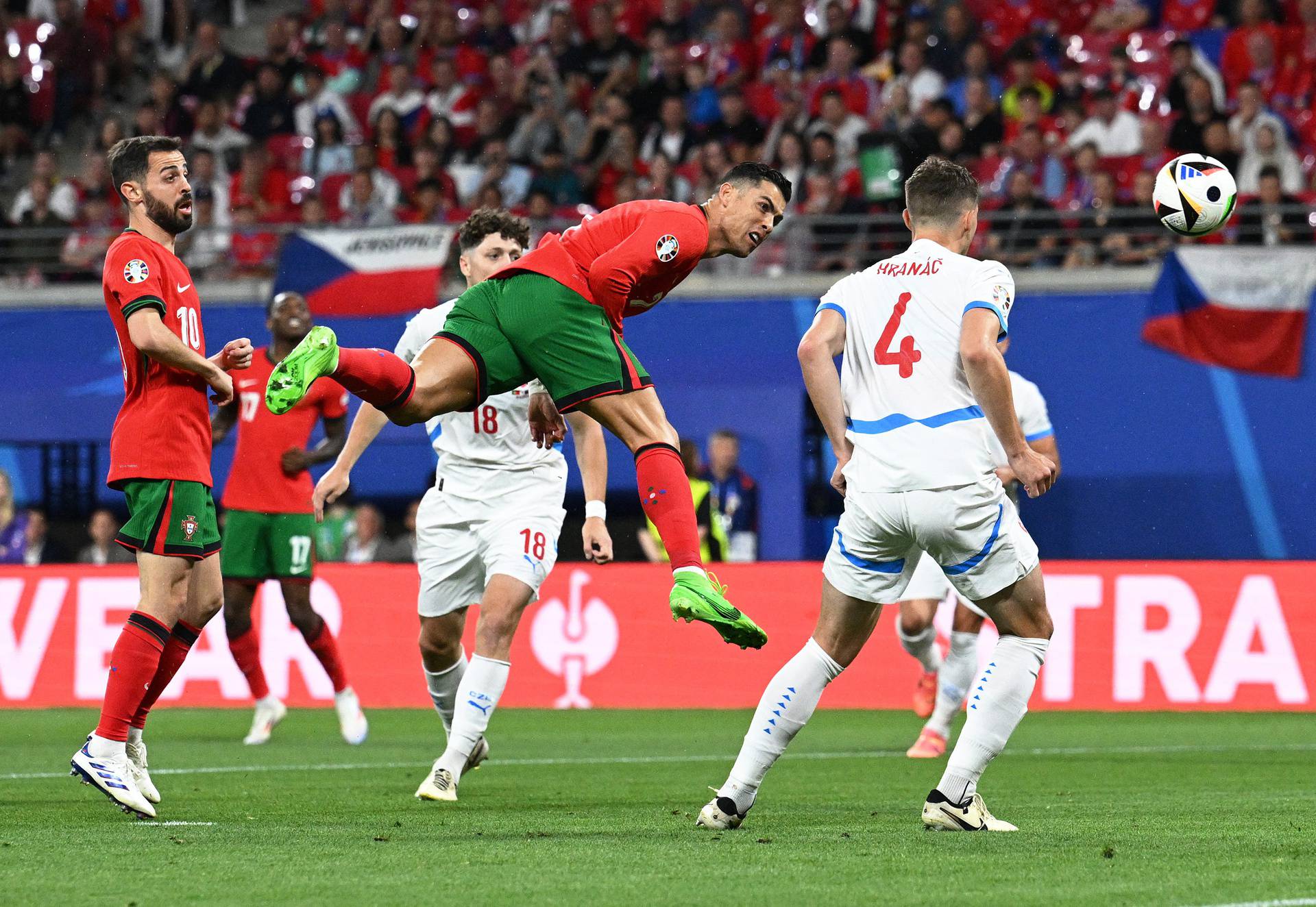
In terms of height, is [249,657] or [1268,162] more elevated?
[1268,162]

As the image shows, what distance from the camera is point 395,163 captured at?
730 inches

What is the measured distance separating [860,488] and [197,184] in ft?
47.5

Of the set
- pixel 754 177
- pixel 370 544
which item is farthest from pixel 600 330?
pixel 370 544

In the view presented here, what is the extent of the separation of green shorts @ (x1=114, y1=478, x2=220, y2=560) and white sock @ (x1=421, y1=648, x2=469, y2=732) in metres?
1.61

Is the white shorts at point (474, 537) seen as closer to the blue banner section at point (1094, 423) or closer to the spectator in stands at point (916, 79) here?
the blue banner section at point (1094, 423)

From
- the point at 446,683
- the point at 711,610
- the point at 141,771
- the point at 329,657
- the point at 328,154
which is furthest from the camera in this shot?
the point at 328,154

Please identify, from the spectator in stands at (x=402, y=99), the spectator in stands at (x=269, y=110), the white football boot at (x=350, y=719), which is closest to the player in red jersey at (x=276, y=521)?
the white football boot at (x=350, y=719)

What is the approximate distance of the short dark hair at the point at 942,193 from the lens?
571 centimetres

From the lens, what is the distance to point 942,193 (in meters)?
5.71

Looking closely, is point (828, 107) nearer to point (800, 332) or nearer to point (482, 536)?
point (800, 332)

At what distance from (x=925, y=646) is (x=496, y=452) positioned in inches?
136

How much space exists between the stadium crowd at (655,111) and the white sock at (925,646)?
239 inches

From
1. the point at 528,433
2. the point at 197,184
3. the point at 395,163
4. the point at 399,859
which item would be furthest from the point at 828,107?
the point at 399,859

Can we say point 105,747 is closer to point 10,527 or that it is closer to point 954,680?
point 954,680
